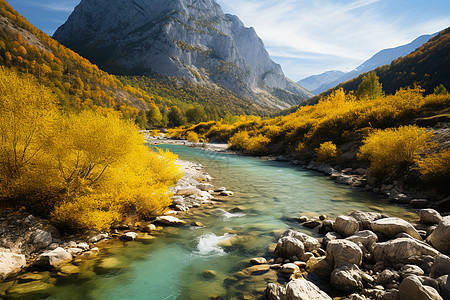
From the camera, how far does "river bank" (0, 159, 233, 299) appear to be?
5.29 m

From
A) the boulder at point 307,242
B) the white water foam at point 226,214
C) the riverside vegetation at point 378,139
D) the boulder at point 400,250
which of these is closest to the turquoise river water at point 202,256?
the white water foam at point 226,214

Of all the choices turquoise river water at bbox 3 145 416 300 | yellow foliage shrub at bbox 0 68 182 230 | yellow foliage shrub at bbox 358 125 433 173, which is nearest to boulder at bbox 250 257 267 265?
turquoise river water at bbox 3 145 416 300

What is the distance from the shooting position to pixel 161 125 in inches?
→ 3932

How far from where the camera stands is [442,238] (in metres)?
6.16

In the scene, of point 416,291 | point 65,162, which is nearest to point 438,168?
point 416,291

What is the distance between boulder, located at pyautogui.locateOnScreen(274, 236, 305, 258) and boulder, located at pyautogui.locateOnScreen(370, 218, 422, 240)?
290 cm

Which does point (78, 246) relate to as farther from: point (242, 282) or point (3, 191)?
point (242, 282)

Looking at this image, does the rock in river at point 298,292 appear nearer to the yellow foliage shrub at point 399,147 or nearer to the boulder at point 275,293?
the boulder at point 275,293

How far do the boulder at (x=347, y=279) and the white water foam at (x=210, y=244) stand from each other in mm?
3410

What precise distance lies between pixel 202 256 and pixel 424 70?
94.2 meters

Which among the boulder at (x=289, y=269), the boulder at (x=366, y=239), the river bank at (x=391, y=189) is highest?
the boulder at (x=366, y=239)

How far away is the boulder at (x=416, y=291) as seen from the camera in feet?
12.8

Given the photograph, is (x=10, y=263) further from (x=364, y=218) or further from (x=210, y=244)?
(x=364, y=218)

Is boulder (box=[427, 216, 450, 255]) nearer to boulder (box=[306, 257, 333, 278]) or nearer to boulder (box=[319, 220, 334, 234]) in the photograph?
boulder (box=[319, 220, 334, 234])
